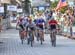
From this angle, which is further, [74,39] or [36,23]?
[74,39]

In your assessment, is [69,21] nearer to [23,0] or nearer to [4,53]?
[4,53]

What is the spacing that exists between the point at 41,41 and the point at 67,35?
6.99 m

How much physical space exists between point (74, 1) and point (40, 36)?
96.1 ft

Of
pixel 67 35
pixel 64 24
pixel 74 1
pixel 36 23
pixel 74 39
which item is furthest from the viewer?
pixel 74 1

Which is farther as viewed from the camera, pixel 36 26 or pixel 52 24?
pixel 36 26

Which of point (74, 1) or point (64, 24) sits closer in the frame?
point (64, 24)

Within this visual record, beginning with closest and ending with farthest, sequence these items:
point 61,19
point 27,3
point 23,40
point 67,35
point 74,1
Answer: point 23,40, point 67,35, point 61,19, point 74,1, point 27,3

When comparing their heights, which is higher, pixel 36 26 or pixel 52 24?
pixel 52 24

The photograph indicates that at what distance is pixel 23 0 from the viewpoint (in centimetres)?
8581

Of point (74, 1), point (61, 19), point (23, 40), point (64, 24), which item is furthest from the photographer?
point (74, 1)

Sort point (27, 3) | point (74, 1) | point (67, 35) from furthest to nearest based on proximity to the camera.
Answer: point (27, 3) → point (74, 1) → point (67, 35)

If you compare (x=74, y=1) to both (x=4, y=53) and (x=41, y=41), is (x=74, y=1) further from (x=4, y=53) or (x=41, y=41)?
(x=4, y=53)

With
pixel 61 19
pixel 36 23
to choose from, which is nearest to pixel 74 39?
pixel 36 23

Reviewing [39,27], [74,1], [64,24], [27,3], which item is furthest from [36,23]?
[27,3]
